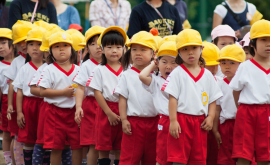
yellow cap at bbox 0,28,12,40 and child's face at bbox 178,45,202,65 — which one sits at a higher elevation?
yellow cap at bbox 0,28,12,40

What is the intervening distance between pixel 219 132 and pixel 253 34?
3.77ft

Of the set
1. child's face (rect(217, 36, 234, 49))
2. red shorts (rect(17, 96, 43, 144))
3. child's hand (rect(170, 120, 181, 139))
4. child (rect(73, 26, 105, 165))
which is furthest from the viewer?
child's face (rect(217, 36, 234, 49))

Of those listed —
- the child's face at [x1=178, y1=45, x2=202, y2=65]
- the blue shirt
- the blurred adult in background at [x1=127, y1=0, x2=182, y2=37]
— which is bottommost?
the child's face at [x1=178, y1=45, x2=202, y2=65]

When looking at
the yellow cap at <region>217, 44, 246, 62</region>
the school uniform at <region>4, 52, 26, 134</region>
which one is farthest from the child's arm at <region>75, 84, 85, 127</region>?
the yellow cap at <region>217, 44, 246, 62</region>

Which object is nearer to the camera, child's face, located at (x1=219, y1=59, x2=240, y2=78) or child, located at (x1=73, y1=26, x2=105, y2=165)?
child's face, located at (x1=219, y1=59, x2=240, y2=78)

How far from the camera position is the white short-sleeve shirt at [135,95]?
412 cm

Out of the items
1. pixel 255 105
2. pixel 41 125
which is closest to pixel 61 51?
pixel 41 125

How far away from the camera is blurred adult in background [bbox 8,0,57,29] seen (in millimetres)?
6297

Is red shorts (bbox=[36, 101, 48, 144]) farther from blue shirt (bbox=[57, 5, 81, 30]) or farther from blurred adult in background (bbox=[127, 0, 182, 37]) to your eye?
blue shirt (bbox=[57, 5, 81, 30])

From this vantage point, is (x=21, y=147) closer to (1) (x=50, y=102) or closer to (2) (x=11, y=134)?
(2) (x=11, y=134)

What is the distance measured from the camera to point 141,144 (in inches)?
163

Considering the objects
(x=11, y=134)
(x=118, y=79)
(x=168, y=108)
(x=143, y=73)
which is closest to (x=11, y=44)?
(x=11, y=134)

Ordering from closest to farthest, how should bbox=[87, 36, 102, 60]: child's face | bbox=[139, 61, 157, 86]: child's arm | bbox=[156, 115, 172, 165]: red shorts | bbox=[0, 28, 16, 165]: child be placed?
1. bbox=[156, 115, 172, 165]: red shorts
2. bbox=[139, 61, 157, 86]: child's arm
3. bbox=[87, 36, 102, 60]: child's face
4. bbox=[0, 28, 16, 165]: child

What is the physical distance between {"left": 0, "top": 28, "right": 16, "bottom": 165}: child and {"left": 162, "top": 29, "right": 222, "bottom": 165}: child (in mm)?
3109
